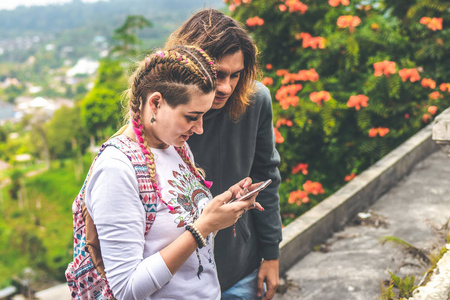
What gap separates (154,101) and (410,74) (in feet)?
15.5

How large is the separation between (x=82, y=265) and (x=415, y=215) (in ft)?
10.7

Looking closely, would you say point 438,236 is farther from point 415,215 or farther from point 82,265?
point 82,265

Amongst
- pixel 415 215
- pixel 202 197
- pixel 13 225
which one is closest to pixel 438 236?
pixel 415 215

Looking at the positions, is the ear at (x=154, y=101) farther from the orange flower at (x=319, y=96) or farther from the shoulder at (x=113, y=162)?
the orange flower at (x=319, y=96)

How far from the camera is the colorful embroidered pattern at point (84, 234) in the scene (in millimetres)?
1312

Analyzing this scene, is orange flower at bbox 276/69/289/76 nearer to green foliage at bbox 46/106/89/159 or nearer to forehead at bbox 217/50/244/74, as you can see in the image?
forehead at bbox 217/50/244/74

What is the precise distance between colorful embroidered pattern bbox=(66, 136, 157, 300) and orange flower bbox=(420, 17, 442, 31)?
5.46m

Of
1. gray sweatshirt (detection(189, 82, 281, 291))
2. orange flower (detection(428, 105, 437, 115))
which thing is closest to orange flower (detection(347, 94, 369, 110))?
orange flower (detection(428, 105, 437, 115))

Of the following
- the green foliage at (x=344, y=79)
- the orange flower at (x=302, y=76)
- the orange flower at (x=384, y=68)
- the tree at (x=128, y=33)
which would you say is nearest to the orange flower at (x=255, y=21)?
the green foliage at (x=344, y=79)

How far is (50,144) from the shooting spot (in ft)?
208

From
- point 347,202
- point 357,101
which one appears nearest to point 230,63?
point 347,202

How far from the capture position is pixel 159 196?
133 centimetres

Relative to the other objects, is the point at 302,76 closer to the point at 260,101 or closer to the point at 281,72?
the point at 281,72

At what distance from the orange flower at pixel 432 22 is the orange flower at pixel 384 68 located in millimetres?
963
